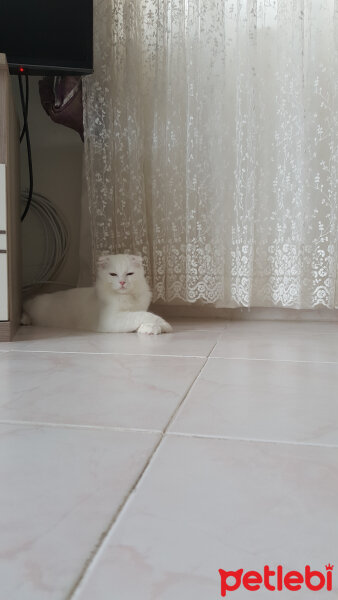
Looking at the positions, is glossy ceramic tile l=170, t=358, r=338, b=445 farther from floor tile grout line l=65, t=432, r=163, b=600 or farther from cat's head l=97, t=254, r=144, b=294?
cat's head l=97, t=254, r=144, b=294

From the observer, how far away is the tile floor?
45 cm

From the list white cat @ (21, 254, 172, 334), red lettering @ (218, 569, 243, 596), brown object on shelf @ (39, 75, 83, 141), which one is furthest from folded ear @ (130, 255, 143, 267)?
red lettering @ (218, 569, 243, 596)

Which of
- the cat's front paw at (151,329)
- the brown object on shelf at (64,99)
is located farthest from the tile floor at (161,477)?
the brown object on shelf at (64,99)

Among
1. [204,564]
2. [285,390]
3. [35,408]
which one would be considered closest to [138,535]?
[204,564]

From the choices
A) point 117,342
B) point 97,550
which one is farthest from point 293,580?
point 117,342

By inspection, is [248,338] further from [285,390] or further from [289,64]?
[289,64]

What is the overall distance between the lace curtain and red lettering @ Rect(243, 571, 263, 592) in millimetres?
1677

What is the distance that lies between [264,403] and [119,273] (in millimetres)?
1016

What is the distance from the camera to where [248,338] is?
1.74 meters

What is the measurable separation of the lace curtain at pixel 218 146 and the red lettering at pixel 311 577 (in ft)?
5.47

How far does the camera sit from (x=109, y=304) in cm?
188

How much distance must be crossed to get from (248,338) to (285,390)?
0.70 metres

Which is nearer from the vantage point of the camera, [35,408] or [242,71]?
[35,408]

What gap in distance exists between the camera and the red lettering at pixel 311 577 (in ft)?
1.39
